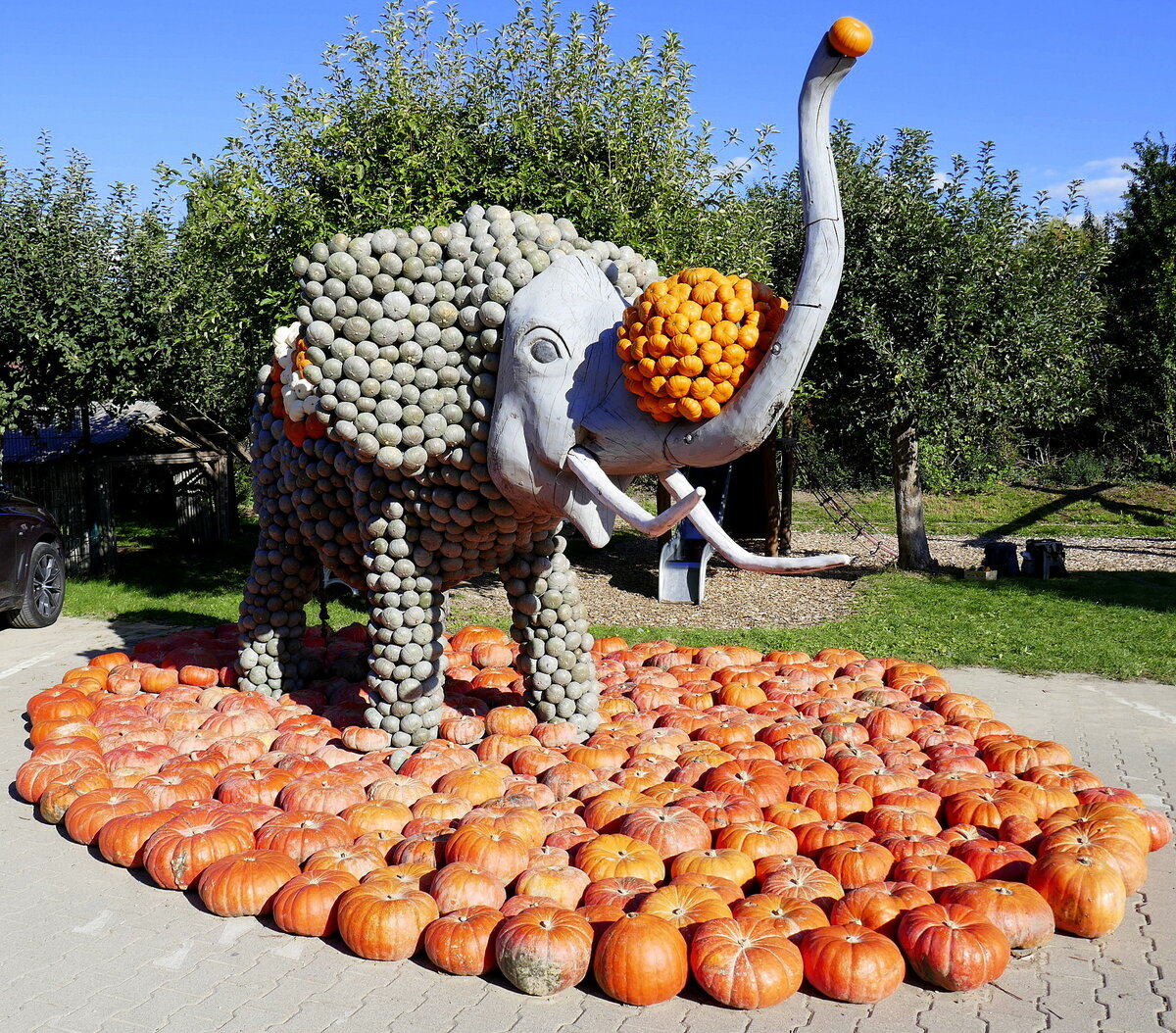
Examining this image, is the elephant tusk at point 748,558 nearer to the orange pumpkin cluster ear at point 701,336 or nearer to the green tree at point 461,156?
the orange pumpkin cluster ear at point 701,336

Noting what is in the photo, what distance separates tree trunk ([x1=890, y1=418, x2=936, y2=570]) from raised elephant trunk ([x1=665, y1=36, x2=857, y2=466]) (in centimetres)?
969

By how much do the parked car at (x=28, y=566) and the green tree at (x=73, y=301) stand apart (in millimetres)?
2245

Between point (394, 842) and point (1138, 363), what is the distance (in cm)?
1906

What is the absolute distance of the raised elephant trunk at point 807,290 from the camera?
140 inches

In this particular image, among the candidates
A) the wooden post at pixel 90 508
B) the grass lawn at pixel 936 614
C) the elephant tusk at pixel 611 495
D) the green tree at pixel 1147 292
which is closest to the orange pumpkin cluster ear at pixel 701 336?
the elephant tusk at pixel 611 495

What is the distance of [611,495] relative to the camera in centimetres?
454

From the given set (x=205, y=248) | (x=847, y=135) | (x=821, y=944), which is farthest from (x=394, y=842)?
(x=847, y=135)

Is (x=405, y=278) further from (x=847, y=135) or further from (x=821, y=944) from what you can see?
(x=847, y=135)

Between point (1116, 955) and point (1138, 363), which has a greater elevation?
point (1138, 363)

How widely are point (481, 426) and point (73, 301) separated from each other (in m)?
9.39

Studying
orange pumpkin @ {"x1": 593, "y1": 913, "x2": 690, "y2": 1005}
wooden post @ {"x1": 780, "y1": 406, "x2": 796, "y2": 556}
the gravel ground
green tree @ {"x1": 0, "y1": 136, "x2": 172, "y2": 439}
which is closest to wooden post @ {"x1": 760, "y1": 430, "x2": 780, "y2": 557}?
wooden post @ {"x1": 780, "y1": 406, "x2": 796, "y2": 556}

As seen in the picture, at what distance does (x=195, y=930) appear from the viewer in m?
4.07

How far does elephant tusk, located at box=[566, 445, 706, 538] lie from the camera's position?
4266 millimetres

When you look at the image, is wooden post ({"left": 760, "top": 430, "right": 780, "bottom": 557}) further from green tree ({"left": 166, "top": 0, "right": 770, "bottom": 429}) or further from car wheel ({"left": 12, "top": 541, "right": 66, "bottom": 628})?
car wheel ({"left": 12, "top": 541, "right": 66, "bottom": 628})
